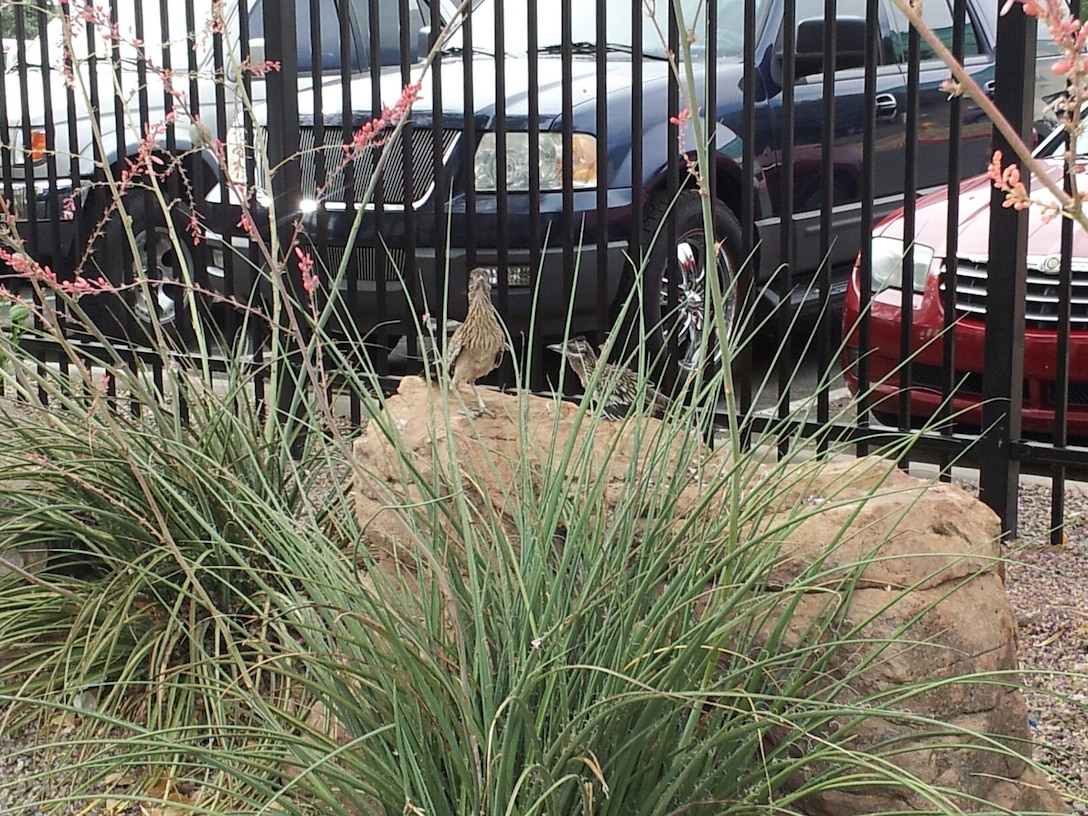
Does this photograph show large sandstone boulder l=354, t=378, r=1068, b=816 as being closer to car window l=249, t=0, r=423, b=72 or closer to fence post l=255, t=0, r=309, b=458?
fence post l=255, t=0, r=309, b=458

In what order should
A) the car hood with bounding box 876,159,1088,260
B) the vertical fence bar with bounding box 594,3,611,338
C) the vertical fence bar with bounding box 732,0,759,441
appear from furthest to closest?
the car hood with bounding box 876,159,1088,260 < the vertical fence bar with bounding box 594,3,611,338 < the vertical fence bar with bounding box 732,0,759,441

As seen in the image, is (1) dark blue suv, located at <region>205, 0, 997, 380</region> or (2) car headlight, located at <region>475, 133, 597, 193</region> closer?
(1) dark blue suv, located at <region>205, 0, 997, 380</region>

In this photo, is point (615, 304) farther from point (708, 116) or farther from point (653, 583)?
point (653, 583)

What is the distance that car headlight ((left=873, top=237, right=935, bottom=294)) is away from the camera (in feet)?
17.4

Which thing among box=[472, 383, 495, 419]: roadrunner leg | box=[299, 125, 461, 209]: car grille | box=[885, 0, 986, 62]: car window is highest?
box=[885, 0, 986, 62]: car window

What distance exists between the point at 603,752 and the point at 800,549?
714mm

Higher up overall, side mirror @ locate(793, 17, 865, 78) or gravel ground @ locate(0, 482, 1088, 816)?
side mirror @ locate(793, 17, 865, 78)

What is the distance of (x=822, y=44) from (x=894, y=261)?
982mm

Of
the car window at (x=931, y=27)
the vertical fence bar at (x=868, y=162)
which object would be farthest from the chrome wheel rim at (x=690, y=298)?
the car window at (x=931, y=27)

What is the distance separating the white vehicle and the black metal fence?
0.04 metres

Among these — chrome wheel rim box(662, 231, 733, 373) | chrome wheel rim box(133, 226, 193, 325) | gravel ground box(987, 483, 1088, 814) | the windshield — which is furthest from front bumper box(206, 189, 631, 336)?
gravel ground box(987, 483, 1088, 814)

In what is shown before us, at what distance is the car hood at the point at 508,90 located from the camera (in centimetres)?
Answer: 563

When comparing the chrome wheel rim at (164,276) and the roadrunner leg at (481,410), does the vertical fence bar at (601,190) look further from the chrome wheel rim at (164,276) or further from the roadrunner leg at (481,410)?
the chrome wheel rim at (164,276)

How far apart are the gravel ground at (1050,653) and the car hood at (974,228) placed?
101 centimetres
